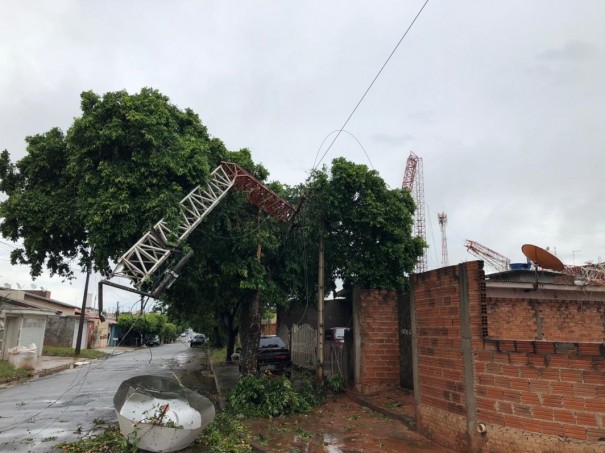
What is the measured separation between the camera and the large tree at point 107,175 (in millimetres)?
10016

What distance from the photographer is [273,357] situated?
1666 cm

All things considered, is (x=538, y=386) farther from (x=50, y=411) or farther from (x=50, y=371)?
(x=50, y=371)

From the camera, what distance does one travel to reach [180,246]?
1024cm

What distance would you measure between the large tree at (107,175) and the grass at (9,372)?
9929 millimetres

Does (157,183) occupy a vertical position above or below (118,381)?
above

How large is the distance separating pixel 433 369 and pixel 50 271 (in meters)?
11.9

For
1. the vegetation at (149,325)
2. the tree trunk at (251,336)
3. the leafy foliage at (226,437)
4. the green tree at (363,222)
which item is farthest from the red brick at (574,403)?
the vegetation at (149,325)

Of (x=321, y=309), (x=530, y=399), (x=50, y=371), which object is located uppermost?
(x=321, y=309)

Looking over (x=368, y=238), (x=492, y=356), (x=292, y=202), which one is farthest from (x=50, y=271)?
(x=492, y=356)

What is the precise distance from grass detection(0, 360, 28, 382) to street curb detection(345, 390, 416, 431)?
15.1 meters

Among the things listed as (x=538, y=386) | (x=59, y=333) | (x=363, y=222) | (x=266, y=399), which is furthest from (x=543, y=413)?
(x=59, y=333)

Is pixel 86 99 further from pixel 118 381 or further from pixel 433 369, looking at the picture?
pixel 118 381

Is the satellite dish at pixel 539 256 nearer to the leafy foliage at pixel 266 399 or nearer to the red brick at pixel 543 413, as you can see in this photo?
the red brick at pixel 543 413

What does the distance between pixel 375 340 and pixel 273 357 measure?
6262 millimetres
